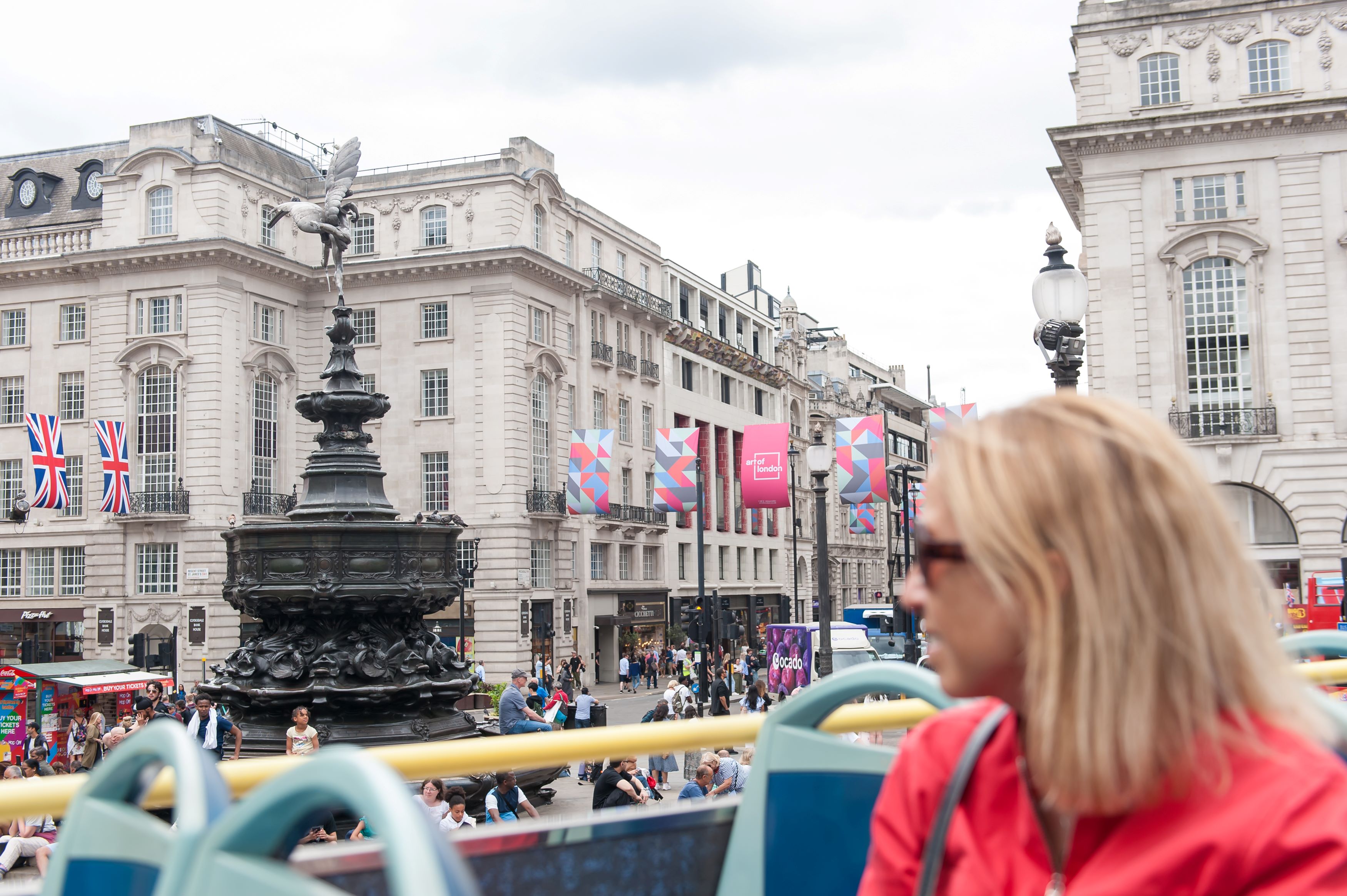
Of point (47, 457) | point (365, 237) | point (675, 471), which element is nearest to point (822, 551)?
point (675, 471)

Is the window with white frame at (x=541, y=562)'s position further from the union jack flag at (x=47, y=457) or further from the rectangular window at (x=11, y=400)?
the rectangular window at (x=11, y=400)

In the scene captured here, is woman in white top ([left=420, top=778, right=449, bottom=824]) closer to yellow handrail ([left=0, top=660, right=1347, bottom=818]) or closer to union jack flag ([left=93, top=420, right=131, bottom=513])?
yellow handrail ([left=0, top=660, right=1347, bottom=818])

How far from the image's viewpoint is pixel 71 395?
45.9m

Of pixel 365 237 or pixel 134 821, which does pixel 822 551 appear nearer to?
pixel 134 821

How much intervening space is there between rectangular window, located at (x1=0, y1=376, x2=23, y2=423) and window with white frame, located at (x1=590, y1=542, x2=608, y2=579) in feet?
73.3

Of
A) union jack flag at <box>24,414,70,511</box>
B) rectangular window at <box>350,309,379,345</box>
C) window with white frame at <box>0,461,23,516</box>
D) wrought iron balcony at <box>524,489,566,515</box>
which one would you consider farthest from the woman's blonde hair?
window with white frame at <box>0,461,23,516</box>

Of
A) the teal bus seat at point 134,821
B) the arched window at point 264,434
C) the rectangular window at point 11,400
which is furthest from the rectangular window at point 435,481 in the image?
the teal bus seat at point 134,821

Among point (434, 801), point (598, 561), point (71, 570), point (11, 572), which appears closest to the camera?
point (434, 801)

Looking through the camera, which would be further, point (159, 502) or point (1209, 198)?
point (159, 502)

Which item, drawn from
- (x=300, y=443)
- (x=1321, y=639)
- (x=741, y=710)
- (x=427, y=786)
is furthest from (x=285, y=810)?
(x=300, y=443)

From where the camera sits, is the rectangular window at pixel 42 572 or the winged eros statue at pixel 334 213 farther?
the rectangular window at pixel 42 572

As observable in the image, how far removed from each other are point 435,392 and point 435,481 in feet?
11.1

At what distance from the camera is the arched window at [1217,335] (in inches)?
1339

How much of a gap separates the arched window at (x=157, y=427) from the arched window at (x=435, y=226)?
10602 millimetres
